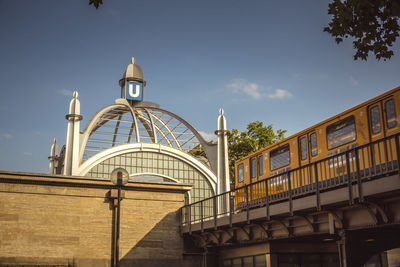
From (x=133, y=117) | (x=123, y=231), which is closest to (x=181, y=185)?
(x=123, y=231)

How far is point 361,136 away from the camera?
1959cm

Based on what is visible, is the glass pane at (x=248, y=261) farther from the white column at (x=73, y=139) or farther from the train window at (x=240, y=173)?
the white column at (x=73, y=139)

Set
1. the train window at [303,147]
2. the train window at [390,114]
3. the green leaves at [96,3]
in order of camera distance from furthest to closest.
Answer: the train window at [303,147] → the train window at [390,114] → the green leaves at [96,3]

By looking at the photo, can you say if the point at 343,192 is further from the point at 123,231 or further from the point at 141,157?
the point at 141,157

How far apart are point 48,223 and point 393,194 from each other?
19176mm

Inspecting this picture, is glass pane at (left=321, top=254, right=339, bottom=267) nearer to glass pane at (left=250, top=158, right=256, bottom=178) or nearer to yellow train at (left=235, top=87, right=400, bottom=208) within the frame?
yellow train at (left=235, top=87, right=400, bottom=208)

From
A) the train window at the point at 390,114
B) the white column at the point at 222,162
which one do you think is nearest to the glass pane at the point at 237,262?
the white column at the point at 222,162

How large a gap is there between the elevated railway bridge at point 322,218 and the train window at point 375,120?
615 mm

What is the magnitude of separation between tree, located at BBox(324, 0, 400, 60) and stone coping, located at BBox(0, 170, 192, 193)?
65.0 ft

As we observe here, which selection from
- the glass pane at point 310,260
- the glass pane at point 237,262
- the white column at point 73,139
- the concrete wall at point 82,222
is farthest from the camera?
the white column at point 73,139

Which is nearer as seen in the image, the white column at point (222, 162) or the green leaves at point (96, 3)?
the green leaves at point (96, 3)

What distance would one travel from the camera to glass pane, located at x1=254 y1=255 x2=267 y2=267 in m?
25.5

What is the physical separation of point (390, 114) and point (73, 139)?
25582mm

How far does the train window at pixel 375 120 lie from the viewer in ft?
61.5
